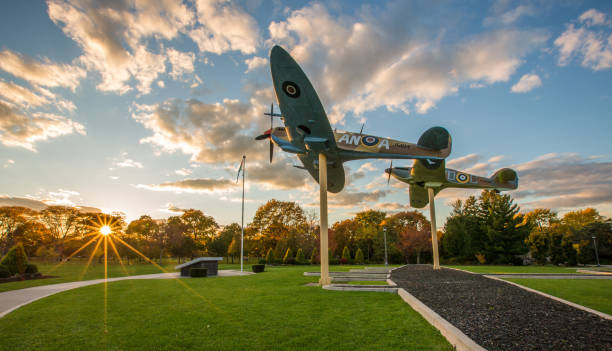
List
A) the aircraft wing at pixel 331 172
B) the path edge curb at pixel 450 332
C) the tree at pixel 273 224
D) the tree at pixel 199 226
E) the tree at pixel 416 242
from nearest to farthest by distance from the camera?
the path edge curb at pixel 450 332
the aircraft wing at pixel 331 172
the tree at pixel 416 242
the tree at pixel 273 224
the tree at pixel 199 226

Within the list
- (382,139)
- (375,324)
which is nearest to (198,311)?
(375,324)

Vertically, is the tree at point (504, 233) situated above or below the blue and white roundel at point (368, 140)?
below

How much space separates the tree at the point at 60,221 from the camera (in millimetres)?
41031

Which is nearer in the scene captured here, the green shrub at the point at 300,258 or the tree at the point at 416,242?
the green shrub at the point at 300,258

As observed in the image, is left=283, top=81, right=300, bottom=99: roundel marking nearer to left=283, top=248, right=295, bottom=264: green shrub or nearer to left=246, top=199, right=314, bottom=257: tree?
left=283, top=248, right=295, bottom=264: green shrub

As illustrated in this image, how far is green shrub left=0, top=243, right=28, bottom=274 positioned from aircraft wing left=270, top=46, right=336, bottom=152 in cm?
2078

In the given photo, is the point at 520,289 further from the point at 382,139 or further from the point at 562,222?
the point at 562,222

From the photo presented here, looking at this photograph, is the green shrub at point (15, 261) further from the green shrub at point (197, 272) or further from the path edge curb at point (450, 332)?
the path edge curb at point (450, 332)

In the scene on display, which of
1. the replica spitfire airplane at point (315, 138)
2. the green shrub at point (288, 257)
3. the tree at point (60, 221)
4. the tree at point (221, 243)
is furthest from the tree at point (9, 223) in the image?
the replica spitfire airplane at point (315, 138)

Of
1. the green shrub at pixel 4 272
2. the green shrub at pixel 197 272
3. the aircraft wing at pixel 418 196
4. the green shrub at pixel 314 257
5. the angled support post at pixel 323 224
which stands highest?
the aircraft wing at pixel 418 196

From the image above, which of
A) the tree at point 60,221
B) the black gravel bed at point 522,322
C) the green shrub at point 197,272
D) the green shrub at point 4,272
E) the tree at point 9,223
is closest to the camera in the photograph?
the black gravel bed at point 522,322

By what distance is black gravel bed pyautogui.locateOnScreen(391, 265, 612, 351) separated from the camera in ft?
15.5

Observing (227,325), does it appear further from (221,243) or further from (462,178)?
(221,243)

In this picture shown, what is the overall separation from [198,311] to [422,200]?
23.6 meters
